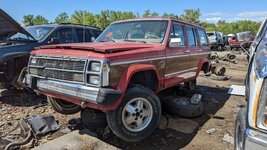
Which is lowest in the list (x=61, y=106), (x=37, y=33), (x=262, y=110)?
(x=61, y=106)

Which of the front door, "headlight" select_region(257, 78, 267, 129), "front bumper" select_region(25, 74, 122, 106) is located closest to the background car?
the front door

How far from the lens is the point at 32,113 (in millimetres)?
5410

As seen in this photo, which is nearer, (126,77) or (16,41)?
(126,77)

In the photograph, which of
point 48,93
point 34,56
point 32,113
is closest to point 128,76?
point 48,93

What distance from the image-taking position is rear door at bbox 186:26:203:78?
19.5 ft

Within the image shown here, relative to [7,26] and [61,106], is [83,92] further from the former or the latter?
[7,26]

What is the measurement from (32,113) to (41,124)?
1134mm

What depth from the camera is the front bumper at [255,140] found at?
2152mm

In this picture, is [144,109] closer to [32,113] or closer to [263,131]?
[263,131]

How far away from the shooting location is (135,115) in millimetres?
3848

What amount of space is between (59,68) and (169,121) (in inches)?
93.4

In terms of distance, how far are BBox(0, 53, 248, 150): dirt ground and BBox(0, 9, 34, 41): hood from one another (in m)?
1.57

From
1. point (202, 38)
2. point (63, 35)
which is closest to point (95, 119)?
A: point (63, 35)

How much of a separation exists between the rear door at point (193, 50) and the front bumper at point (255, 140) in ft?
12.1
